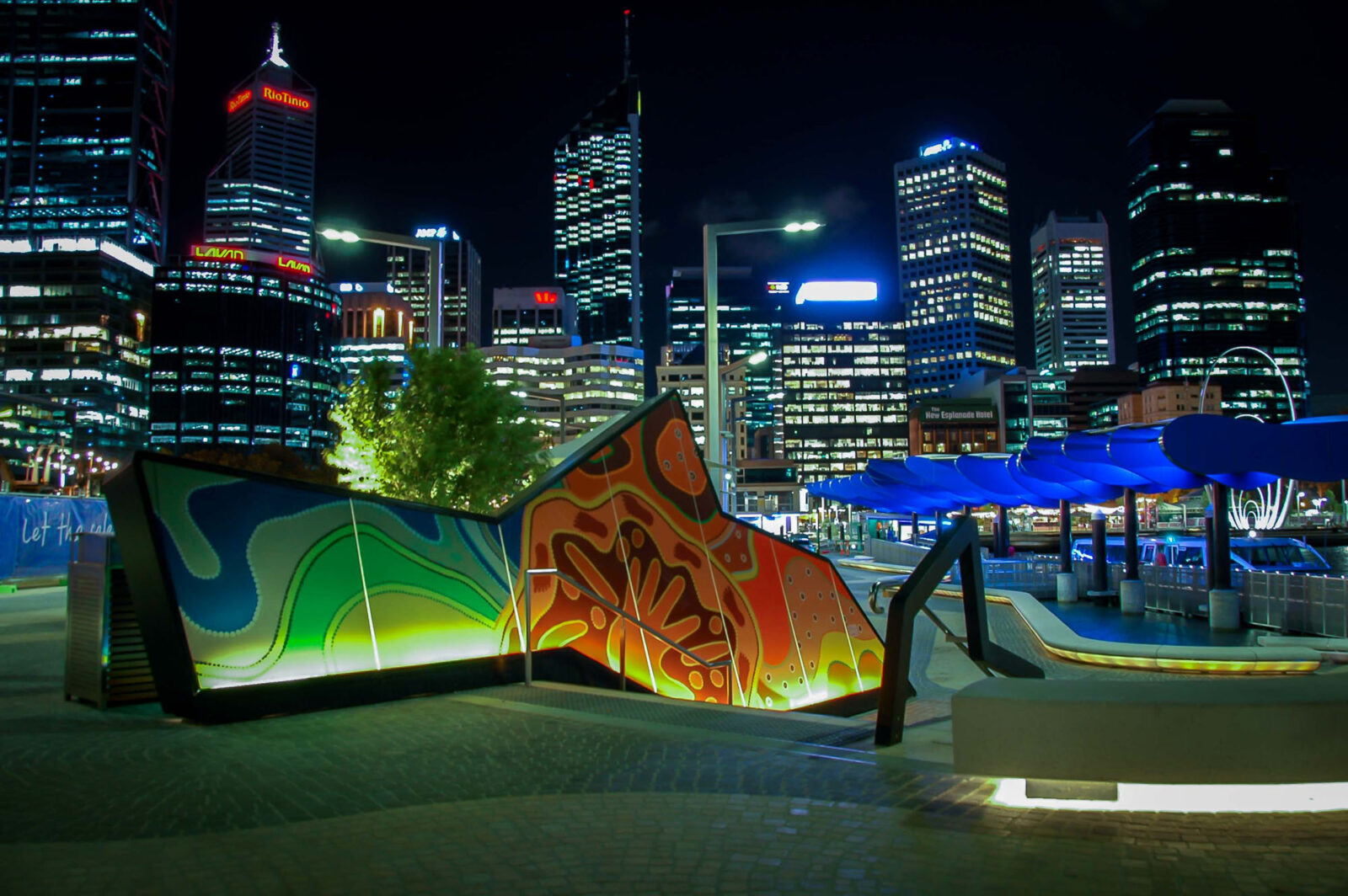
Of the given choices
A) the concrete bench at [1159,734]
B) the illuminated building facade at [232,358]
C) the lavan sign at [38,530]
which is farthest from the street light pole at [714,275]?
the illuminated building facade at [232,358]

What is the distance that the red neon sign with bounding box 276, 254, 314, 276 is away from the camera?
192250 mm

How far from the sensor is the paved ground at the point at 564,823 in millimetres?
4328

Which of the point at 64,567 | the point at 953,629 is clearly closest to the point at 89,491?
the point at 64,567

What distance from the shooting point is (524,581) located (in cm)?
1056

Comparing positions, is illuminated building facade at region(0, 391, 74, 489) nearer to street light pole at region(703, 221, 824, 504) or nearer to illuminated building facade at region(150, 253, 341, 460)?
illuminated building facade at region(150, 253, 341, 460)

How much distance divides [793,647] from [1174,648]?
244 inches

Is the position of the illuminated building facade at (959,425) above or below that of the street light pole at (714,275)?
above

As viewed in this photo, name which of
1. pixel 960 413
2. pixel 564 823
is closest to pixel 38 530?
pixel 564 823

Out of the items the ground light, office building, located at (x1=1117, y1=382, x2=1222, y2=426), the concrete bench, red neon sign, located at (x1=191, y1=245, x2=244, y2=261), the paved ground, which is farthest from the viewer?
red neon sign, located at (x1=191, y1=245, x2=244, y2=261)

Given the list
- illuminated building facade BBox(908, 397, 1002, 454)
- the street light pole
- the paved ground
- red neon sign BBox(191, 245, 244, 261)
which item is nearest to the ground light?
the paved ground

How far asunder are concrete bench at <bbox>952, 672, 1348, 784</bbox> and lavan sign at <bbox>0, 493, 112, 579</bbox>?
27.9 metres

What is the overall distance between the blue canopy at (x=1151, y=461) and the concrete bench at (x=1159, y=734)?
12933mm

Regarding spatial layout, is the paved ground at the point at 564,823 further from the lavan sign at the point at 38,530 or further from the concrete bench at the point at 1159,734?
the lavan sign at the point at 38,530

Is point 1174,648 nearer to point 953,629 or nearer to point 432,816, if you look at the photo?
point 953,629
